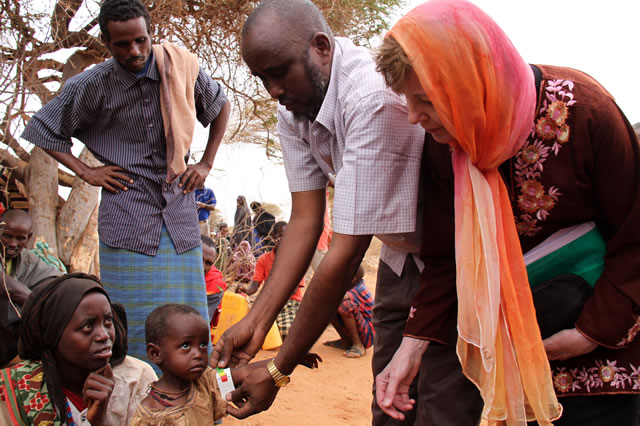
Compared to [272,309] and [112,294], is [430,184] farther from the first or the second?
[112,294]

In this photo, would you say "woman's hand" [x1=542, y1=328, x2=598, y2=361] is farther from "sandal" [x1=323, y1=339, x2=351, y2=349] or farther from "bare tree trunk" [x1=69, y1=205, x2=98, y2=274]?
"bare tree trunk" [x1=69, y1=205, x2=98, y2=274]

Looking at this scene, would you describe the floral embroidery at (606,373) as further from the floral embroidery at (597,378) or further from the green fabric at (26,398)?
the green fabric at (26,398)

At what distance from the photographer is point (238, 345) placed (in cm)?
218

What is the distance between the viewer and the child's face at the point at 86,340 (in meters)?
2.63

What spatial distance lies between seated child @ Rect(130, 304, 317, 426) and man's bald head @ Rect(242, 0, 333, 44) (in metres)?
1.36

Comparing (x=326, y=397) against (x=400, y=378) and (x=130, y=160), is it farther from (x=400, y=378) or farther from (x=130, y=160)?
(x=400, y=378)

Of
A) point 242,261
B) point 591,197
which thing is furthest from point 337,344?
point 591,197

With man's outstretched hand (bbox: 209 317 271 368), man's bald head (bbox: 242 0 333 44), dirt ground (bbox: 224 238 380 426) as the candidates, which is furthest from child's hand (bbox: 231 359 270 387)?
dirt ground (bbox: 224 238 380 426)

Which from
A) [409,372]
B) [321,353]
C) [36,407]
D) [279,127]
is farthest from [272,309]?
[321,353]

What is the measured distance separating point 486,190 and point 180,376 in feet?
5.38

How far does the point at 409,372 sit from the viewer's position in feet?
6.49

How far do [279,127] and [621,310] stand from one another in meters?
1.46

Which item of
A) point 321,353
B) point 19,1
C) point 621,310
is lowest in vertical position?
point 321,353

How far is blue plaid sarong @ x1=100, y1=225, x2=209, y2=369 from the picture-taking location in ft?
10.3
